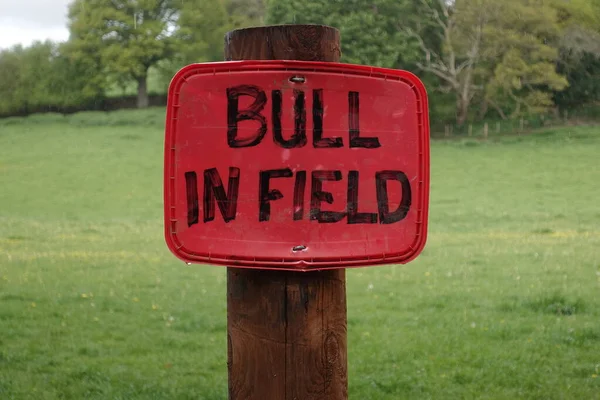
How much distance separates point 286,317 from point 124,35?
53228 mm

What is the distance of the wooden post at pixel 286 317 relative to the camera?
90.1 inches

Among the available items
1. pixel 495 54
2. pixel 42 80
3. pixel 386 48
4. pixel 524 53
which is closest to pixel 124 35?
pixel 42 80

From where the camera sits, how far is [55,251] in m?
14.1

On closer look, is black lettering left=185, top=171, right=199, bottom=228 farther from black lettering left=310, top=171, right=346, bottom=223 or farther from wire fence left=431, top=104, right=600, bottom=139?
wire fence left=431, top=104, right=600, bottom=139

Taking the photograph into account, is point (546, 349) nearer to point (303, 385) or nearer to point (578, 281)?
point (578, 281)

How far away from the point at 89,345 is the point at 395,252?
18.0 ft

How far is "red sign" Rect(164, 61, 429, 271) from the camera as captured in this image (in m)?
2.22

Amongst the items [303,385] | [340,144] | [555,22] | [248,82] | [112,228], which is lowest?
[112,228]

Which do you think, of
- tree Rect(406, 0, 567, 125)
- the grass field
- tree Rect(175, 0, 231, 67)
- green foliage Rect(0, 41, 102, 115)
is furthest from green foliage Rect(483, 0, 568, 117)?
green foliage Rect(0, 41, 102, 115)

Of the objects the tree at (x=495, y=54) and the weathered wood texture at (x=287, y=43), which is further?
the tree at (x=495, y=54)

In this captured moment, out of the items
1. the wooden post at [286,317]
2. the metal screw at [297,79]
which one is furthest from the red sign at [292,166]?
the wooden post at [286,317]

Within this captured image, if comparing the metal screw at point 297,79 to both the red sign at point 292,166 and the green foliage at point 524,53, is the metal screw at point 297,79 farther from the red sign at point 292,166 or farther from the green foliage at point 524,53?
Result: the green foliage at point 524,53

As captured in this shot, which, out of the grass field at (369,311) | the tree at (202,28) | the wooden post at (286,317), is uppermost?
A: the tree at (202,28)

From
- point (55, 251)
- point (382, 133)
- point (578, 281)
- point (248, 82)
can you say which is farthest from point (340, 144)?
point (55, 251)
